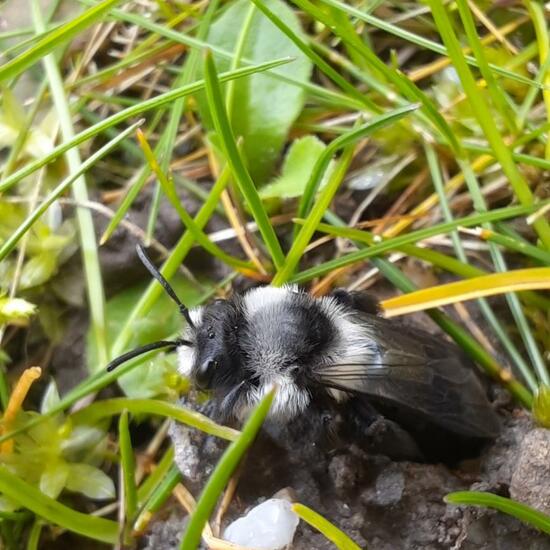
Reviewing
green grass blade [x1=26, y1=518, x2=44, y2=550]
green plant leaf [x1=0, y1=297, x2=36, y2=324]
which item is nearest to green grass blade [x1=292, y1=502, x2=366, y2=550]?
green grass blade [x1=26, y1=518, x2=44, y2=550]

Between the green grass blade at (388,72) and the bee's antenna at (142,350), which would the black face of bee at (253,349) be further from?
the green grass blade at (388,72)

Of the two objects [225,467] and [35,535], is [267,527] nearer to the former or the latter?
[225,467]

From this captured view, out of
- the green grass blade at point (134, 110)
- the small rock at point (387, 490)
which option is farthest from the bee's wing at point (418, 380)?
the green grass blade at point (134, 110)

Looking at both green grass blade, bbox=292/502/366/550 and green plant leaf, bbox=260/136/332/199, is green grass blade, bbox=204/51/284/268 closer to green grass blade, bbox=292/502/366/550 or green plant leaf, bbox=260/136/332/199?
green plant leaf, bbox=260/136/332/199

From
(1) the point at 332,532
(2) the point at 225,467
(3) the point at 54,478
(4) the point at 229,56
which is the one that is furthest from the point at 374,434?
(4) the point at 229,56

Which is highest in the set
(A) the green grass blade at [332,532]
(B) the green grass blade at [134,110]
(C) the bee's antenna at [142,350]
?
(B) the green grass blade at [134,110]

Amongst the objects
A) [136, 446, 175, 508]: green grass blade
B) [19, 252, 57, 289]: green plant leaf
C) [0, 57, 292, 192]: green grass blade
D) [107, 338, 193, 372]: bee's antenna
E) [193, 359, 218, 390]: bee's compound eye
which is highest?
[0, 57, 292, 192]: green grass blade

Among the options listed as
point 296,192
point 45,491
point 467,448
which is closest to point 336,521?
point 467,448

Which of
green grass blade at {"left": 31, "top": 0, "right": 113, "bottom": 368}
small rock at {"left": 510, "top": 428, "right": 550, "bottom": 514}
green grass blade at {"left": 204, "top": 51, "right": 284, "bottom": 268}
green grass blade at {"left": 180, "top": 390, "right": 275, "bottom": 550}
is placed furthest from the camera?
green grass blade at {"left": 31, "top": 0, "right": 113, "bottom": 368}
